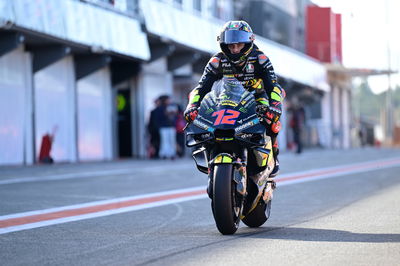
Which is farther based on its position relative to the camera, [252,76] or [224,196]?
[252,76]

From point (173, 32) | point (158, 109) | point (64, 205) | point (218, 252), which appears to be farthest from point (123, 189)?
point (173, 32)

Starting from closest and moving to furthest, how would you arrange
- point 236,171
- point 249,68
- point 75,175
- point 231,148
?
point 236,171 → point 231,148 → point 249,68 → point 75,175

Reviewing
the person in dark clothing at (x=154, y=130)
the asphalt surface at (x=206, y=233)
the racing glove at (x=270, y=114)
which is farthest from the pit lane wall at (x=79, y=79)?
the racing glove at (x=270, y=114)

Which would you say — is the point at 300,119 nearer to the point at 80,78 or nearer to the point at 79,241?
the point at 80,78

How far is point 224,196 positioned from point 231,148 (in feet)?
1.68

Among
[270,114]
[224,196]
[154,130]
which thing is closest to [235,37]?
[270,114]

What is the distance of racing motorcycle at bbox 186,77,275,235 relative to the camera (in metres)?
6.93

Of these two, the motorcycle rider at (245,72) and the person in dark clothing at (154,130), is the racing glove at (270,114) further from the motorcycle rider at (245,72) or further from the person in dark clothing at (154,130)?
the person in dark clothing at (154,130)

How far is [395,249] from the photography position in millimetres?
6262

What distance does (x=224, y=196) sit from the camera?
683cm

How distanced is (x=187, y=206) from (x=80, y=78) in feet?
50.6

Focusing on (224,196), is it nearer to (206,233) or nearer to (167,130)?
(206,233)

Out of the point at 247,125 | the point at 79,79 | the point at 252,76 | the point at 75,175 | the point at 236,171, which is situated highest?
the point at 79,79

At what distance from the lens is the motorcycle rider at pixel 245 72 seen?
7.49 meters
